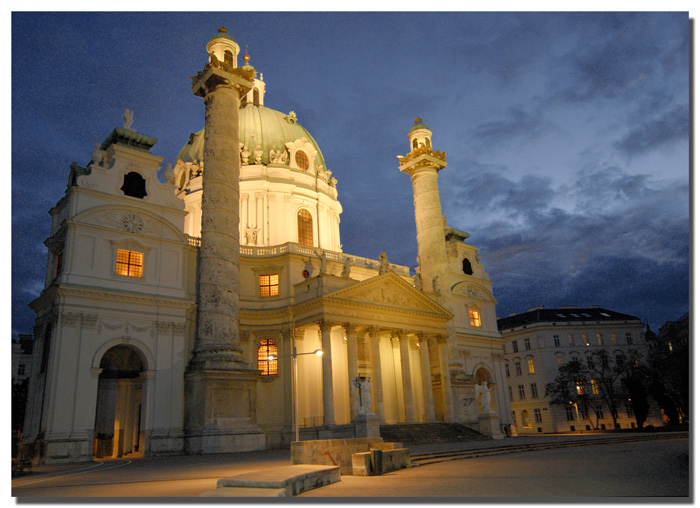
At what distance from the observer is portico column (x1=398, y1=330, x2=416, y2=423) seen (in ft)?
119

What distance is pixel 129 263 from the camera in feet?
103

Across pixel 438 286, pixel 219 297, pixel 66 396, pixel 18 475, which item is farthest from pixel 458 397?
pixel 18 475

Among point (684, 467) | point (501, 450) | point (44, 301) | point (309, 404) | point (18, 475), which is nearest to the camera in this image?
point (684, 467)

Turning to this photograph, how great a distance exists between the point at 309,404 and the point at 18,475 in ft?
66.9

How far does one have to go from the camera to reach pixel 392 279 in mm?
38188

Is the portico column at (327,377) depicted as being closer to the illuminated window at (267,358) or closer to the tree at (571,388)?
the illuminated window at (267,358)

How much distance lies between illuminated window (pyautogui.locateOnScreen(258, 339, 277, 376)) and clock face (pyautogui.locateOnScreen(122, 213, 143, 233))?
37.3ft

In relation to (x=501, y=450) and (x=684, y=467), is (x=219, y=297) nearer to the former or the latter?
(x=501, y=450)

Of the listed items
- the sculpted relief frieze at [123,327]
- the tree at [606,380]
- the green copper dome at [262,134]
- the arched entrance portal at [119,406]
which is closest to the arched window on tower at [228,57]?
the green copper dome at [262,134]

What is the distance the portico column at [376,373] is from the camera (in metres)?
34.7

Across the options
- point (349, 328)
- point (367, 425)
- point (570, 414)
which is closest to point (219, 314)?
point (367, 425)

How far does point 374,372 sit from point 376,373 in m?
0.15

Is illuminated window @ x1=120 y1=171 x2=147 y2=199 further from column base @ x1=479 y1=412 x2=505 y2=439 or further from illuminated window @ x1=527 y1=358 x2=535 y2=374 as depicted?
illuminated window @ x1=527 y1=358 x2=535 y2=374

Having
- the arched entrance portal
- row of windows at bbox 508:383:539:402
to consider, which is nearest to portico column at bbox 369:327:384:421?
the arched entrance portal
